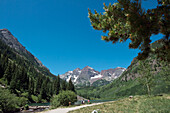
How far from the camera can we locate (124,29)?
5504 millimetres

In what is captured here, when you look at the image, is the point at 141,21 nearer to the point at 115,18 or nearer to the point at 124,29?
the point at 124,29

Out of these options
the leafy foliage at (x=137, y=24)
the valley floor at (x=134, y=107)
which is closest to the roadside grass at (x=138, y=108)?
the valley floor at (x=134, y=107)

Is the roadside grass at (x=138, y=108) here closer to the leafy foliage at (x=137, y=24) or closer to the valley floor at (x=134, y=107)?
the valley floor at (x=134, y=107)

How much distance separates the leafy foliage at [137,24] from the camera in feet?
16.5

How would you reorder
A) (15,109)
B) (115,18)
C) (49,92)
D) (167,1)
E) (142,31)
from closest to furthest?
(167,1) < (142,31) < (115,18) < (15,109) < (49,92)

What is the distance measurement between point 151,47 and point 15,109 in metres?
47.2

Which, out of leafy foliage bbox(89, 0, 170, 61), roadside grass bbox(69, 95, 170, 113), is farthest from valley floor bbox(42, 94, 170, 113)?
leafy foliage bbox(89, 0, 170, 61)

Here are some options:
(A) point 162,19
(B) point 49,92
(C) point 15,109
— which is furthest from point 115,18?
(B) point 49,92

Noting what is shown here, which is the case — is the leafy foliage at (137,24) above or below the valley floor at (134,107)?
above

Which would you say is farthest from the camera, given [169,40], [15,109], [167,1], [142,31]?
[15,109]

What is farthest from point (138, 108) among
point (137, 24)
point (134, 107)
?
point (137, 24)

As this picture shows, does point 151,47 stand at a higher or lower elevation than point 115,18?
lower

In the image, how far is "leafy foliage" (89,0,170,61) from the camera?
16.5 feet

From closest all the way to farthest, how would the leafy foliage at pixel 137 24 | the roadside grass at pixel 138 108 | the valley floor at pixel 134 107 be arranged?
the leafy foliage at pixel 137 24 < the roadside grass at pixel 138 108 < the valley floor at pixel 134 107
